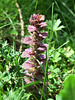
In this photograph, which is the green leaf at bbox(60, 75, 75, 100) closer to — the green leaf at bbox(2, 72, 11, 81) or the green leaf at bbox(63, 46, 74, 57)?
the green leaf at bbox(2, 72, 11, 81)

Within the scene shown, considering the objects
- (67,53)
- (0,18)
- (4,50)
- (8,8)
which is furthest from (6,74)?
(8,8)

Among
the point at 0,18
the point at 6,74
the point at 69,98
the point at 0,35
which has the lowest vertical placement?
the point at 69,98

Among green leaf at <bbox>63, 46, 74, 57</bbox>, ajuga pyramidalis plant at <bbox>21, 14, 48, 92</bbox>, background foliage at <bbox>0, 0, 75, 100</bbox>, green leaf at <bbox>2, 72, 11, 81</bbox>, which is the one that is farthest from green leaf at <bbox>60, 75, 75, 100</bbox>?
green leaf at <bbox>63, 46, 74, 57</bbox>

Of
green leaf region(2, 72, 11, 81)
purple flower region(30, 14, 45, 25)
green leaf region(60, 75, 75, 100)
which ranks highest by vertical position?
purple flower region(30, 14, 45, 25)

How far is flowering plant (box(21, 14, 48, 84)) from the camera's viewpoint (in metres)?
1.26

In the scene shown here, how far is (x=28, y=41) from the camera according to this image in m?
1.32

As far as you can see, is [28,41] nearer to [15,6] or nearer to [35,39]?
[35,39]

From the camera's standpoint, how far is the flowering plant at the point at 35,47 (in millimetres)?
1263

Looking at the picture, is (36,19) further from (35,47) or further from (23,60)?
(23,60)

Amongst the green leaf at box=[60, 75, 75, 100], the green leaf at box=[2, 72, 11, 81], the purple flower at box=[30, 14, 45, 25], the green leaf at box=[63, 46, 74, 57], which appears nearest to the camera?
the green leaf at box=[60, 75, 75, 100]

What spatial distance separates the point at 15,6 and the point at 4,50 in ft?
3.39

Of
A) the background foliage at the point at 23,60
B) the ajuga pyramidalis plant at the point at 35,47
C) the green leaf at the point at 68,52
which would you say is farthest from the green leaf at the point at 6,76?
the green leaf at the point at 68,52

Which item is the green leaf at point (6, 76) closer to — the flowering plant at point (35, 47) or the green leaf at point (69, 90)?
the flowering plant at point (35, 47)

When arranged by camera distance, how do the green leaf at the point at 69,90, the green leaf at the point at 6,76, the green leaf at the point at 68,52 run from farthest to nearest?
1. the green leaf at the point at 68,52
2. the green leaf at the point at 6,76
3. the green leaf at the point at 69,90
